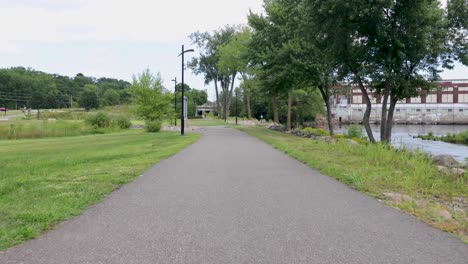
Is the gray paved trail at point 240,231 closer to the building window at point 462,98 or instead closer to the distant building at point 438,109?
the distant building at point 438,109

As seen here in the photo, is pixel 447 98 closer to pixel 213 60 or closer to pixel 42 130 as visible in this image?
pixel 213 60

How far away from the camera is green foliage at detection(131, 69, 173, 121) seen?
3303 centimetres

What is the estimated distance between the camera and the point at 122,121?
127ft

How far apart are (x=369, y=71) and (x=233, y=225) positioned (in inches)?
750

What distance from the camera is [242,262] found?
374cm

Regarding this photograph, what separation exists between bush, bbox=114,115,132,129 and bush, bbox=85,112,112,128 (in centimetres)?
115

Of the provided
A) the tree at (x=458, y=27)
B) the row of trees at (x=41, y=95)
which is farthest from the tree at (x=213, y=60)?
the tree at (x=458, y=27)

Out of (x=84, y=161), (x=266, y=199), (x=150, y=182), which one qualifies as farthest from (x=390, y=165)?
(x=84, y=161)

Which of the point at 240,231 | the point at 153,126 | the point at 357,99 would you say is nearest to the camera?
Result: the point at 240,231

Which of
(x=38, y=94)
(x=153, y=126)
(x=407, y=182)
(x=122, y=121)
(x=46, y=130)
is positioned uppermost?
(x=38, y=94)

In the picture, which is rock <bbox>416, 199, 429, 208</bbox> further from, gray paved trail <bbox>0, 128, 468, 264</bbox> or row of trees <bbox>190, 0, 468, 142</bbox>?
row of trees <bbox>190, 0, 468, 142</bbox>

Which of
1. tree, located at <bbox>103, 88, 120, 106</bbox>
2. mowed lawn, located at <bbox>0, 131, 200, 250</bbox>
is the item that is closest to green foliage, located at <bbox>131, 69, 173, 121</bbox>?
mowed lawn, located at <bbox>0, 131, 200, 250</bbox>

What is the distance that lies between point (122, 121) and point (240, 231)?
35966 mm

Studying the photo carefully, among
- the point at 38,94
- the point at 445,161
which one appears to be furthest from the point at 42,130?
the point at 38,94
